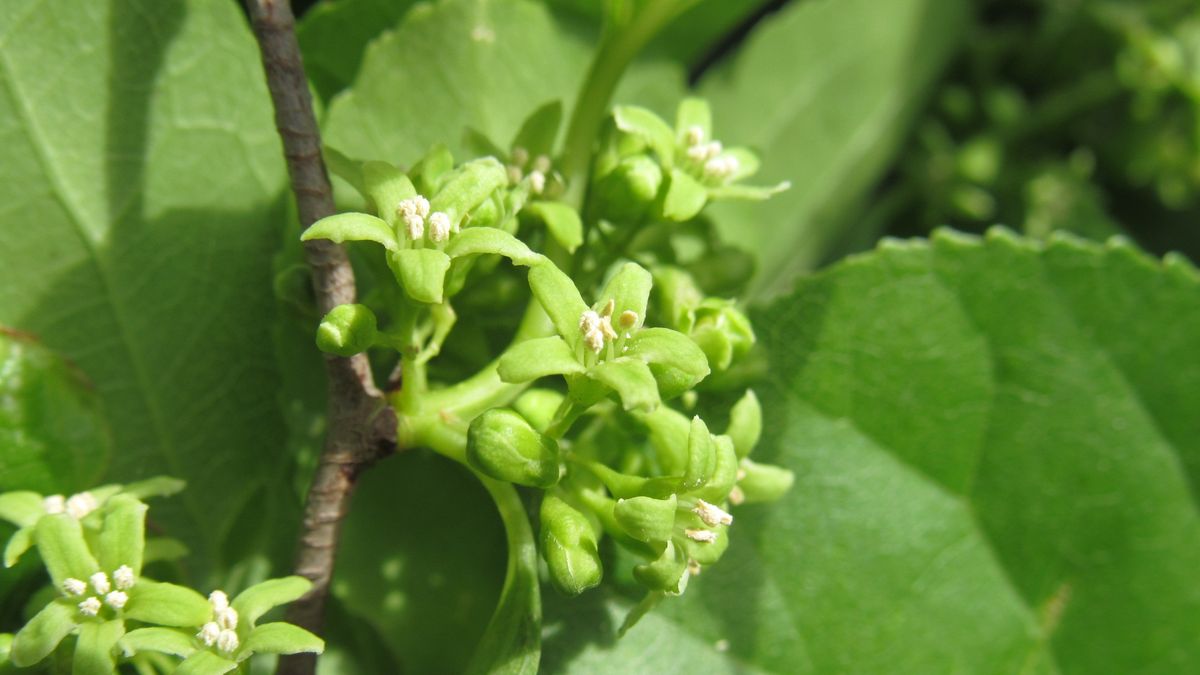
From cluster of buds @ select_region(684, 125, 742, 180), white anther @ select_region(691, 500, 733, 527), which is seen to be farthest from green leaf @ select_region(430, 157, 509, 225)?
white anther @ select_region(691, 500, 733, 527)

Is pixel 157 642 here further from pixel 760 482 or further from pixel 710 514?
pixel 760 482

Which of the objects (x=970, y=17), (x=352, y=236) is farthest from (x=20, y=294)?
(x=970, y=17)

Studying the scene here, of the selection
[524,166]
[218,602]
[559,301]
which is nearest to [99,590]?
[218,602]

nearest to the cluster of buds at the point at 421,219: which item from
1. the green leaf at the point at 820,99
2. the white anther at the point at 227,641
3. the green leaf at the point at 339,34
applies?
the white anther at the point at 227,641

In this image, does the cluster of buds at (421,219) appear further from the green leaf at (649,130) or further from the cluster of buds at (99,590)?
the cluster of buds at (99,590)

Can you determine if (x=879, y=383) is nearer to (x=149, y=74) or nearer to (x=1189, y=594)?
(x=1189, y=594)

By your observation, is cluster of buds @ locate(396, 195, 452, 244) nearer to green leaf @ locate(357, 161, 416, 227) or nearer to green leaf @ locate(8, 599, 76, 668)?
green leaf @ locate(357, 161, 416, 227)
